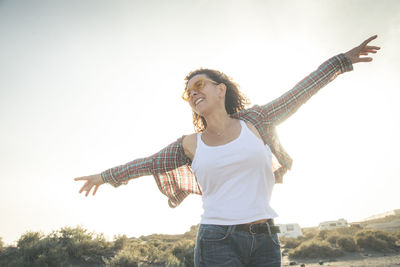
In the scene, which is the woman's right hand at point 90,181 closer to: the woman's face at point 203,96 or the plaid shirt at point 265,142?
the plaid shirt at point 265,142

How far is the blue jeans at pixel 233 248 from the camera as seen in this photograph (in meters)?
1.68

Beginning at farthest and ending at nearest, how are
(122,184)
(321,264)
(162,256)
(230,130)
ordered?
(321,264)
(162,256)
(122,184)
(230,130)

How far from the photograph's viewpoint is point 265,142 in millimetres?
2336

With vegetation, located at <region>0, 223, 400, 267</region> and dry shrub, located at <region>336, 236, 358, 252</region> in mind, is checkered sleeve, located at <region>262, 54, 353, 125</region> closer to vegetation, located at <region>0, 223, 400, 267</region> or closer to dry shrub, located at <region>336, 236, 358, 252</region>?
vegetation, located at <region>0, 223, 400, 267</region>

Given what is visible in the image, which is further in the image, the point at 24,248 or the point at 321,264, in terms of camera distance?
the point at 321,264

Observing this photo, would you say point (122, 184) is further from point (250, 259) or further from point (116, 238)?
point (116, 238)

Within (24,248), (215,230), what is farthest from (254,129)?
(24,248)

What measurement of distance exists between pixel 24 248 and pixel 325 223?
58379mm

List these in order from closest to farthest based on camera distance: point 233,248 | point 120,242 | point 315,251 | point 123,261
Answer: point 233,248
point 123,261
point 120,242
point 315,251

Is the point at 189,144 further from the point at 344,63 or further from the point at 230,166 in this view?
the point at 344,63

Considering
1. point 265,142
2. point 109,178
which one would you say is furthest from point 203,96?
point 109,178

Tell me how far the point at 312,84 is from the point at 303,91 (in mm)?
126

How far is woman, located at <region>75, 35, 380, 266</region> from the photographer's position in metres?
1.77

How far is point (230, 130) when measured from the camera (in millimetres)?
2305
